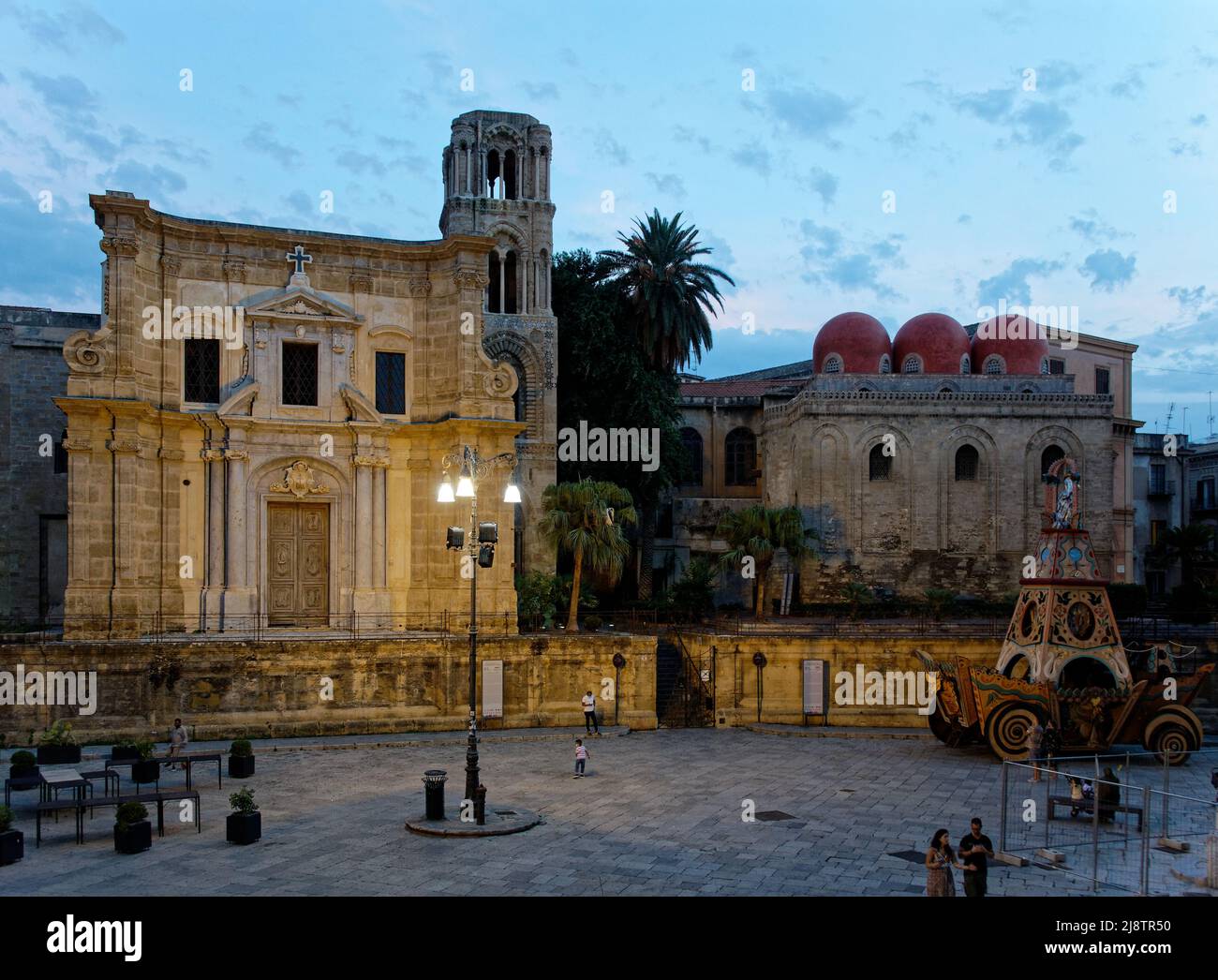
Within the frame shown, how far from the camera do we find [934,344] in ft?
159

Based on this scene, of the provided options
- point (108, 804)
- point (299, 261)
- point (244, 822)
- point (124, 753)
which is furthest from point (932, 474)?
point (108, 804)

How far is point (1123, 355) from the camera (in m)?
54.5

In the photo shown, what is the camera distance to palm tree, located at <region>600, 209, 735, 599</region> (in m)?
45.4

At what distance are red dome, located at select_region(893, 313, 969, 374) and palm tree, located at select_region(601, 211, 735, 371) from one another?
30.6ft

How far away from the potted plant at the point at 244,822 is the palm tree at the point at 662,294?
2880 cm

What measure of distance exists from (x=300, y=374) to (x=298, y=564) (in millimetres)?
5542

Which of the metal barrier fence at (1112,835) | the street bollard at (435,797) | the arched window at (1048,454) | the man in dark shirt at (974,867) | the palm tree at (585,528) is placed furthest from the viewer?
the arched window at (1048,454)

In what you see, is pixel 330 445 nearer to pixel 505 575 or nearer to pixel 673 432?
pixel 505 575

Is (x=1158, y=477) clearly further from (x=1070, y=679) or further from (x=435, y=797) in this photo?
(x=435, y=797)

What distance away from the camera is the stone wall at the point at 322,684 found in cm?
2559

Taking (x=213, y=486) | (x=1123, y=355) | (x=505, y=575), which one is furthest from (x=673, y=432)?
(x=1123, y=355)

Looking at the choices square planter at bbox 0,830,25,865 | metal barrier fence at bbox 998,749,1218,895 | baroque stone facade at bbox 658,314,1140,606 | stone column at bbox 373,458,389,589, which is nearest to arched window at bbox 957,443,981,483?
baroque stone facade at bbox 658,314,1140,606

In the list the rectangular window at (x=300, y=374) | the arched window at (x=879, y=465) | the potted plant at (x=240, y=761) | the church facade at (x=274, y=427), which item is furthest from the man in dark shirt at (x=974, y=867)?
the arched window at (x=879, y=465)

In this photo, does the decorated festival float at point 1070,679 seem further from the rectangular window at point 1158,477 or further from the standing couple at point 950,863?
Result: the rectangular window at point 1158,477
